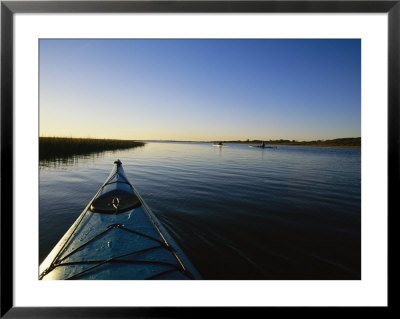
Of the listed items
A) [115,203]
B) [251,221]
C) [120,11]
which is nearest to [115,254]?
[115,203]

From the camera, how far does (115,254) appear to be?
1603mm

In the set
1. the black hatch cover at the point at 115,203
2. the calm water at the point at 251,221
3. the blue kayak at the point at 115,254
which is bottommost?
the calm water at the point at 251,221

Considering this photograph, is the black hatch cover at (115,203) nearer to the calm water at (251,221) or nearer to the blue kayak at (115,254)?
the blue kayak at (115,254)

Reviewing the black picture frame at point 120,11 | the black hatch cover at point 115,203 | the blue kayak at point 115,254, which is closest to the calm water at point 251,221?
the black picture frame at point 120,11

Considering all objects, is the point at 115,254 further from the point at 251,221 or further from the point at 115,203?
the point at 251,221

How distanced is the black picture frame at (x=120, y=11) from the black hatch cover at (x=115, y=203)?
1.14 meters

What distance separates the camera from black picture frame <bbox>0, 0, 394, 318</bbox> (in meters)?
1.28

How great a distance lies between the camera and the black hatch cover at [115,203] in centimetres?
249

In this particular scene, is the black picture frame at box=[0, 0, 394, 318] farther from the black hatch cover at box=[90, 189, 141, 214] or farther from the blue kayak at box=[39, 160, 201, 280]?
the black hatch cover at box=[90, 189, 141, 214]

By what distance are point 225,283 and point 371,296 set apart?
1.19m

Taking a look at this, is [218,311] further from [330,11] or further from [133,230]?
[330,11]

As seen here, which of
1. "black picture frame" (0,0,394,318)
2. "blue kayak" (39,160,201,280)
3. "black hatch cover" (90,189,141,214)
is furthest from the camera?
"black hatch cover" (90,189,141,214)

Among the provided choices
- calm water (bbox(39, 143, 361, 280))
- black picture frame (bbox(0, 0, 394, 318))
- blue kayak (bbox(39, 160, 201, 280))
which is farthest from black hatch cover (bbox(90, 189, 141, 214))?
black picture frame (bbox(0, 0, 394, 318))

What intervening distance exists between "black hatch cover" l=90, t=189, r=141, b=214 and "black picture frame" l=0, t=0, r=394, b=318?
44.9 inches
